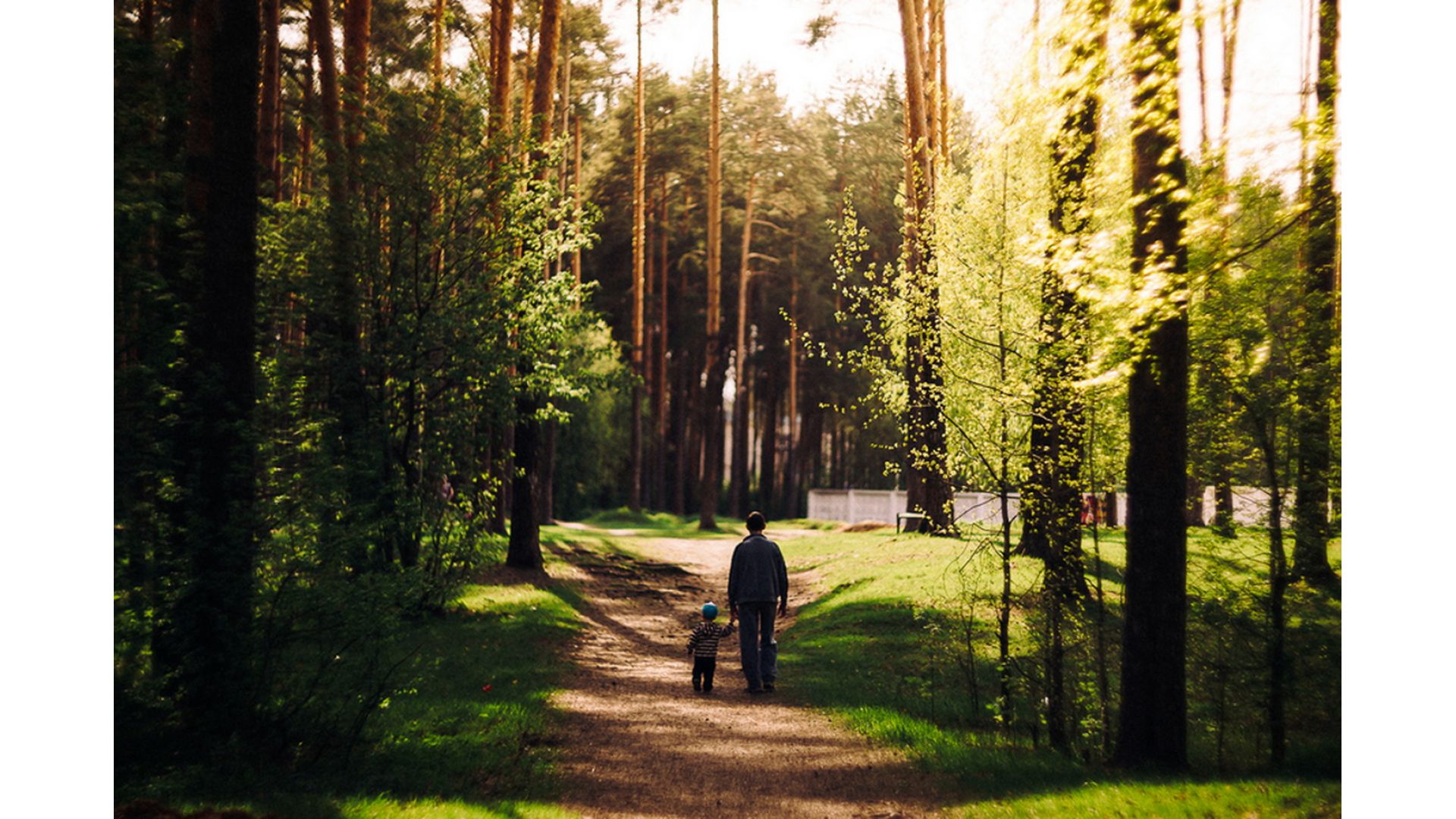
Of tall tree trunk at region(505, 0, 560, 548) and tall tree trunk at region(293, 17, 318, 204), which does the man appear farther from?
tall tree trunk at region(293, 17, 318, 204)

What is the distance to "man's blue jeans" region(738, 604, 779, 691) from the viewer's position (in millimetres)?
8320

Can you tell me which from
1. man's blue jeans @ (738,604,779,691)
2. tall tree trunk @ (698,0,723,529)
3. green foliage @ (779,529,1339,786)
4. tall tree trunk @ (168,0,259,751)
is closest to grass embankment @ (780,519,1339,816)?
green foliage @ (779,529,1339,786)

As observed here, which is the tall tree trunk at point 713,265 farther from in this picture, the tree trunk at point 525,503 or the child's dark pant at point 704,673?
the child's dark pant at point 704,673

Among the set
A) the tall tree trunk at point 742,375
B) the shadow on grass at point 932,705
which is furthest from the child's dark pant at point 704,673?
the tall tree trunk at point 742,375

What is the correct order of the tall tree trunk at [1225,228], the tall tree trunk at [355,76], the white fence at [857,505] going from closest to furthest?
1. the tall tree trunk at [1225,228]
2. the tall tree trunk at [355,76]
3. the white fence at [857,505]

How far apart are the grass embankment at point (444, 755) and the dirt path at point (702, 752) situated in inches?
11.8

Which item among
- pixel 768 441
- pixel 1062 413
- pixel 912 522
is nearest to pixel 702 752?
pixel 1062 413

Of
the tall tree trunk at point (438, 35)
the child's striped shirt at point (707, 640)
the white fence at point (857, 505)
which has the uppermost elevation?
the tall tree trunk at point (438, 35)

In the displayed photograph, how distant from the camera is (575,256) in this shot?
65.9 ft

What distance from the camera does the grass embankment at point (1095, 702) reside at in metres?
4.88

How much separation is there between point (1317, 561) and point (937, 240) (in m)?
4.47

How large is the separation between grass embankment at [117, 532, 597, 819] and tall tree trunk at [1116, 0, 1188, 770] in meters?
3.76
